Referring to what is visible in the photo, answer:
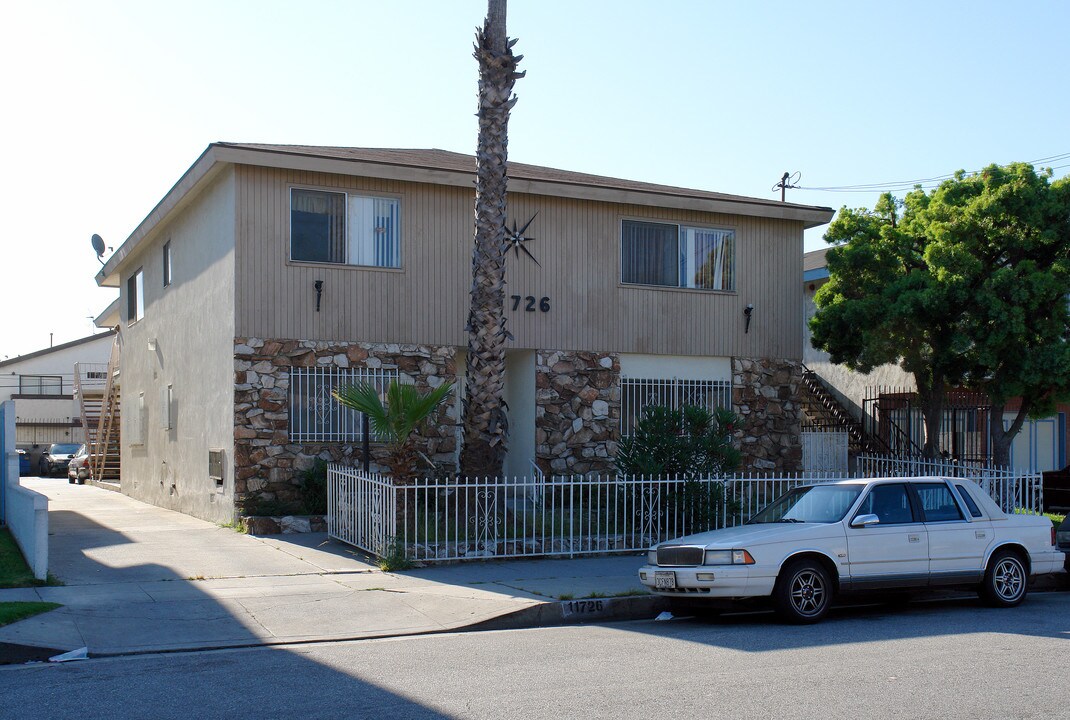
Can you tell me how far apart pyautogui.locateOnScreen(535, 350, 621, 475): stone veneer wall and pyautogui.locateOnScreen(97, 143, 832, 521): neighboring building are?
1.2 inches

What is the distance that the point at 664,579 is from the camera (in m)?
10.5

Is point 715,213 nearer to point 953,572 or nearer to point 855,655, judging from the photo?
point 953,572

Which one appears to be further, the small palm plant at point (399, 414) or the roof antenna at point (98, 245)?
the roof antenna at point (98, 245)

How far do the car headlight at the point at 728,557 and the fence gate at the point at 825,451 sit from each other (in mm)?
11767

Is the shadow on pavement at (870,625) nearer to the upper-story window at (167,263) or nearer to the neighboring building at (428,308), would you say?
the neighboring building at (428,308)

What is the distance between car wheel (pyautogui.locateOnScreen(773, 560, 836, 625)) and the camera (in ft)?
33.2

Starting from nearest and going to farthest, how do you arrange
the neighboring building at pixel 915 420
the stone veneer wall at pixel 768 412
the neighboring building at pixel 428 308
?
the neighboring building at pixel 428 308, the stone veneer wall at pixel 768 412, the neighboring building at pixel 915 420

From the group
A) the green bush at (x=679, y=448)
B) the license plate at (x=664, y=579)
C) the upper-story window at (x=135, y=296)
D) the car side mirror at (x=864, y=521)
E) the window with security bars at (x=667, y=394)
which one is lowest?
the license plate at (x=664, y=579)

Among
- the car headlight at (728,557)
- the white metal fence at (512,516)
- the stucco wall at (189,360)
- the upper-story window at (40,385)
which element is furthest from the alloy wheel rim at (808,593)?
the upper-story window at (40,385)

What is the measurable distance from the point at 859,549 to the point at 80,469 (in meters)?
28.8

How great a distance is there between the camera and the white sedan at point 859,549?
1015 cm

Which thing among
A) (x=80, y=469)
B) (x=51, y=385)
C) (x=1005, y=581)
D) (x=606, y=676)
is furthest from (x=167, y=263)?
(x=51, y=385)

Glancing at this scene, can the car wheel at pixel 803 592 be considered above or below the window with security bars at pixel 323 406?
below

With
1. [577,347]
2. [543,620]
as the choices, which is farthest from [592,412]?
[543,620]
